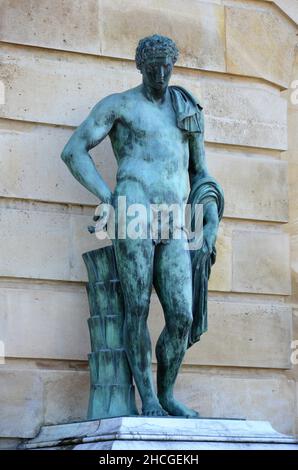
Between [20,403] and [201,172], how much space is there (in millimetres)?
1742

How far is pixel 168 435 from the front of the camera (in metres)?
7.88

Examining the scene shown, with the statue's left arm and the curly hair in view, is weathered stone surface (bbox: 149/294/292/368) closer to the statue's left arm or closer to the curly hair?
the statue's left arm

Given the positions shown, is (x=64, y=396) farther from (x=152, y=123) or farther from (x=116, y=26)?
(x=116, y=26)

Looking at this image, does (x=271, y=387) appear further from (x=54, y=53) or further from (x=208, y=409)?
(x=54, y=53)

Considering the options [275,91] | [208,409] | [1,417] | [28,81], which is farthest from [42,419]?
[275,91]

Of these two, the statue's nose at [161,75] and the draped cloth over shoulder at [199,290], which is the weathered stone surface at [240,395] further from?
the statue's nose at [161,75]

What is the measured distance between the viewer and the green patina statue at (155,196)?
27.7ft

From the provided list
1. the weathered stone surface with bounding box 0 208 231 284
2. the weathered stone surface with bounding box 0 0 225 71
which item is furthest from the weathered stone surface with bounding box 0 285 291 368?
the weathered stone surface with bounding box 0 0 225 71

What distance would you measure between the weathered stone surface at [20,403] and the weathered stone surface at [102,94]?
1609mm

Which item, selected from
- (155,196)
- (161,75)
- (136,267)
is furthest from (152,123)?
(136,267)

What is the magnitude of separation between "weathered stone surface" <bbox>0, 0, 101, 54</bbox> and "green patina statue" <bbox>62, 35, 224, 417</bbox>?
93cm

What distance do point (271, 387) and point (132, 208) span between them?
6.20 ft

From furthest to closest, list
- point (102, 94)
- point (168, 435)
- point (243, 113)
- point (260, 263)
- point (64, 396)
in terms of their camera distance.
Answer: point (243, 113) < point (260, 263) < point (102, 94) < point (64, 396) < point (168, 435)

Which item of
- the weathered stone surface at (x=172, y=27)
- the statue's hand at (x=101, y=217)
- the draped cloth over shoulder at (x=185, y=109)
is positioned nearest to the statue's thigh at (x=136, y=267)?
the statue's hand at (x=101, y=217)
